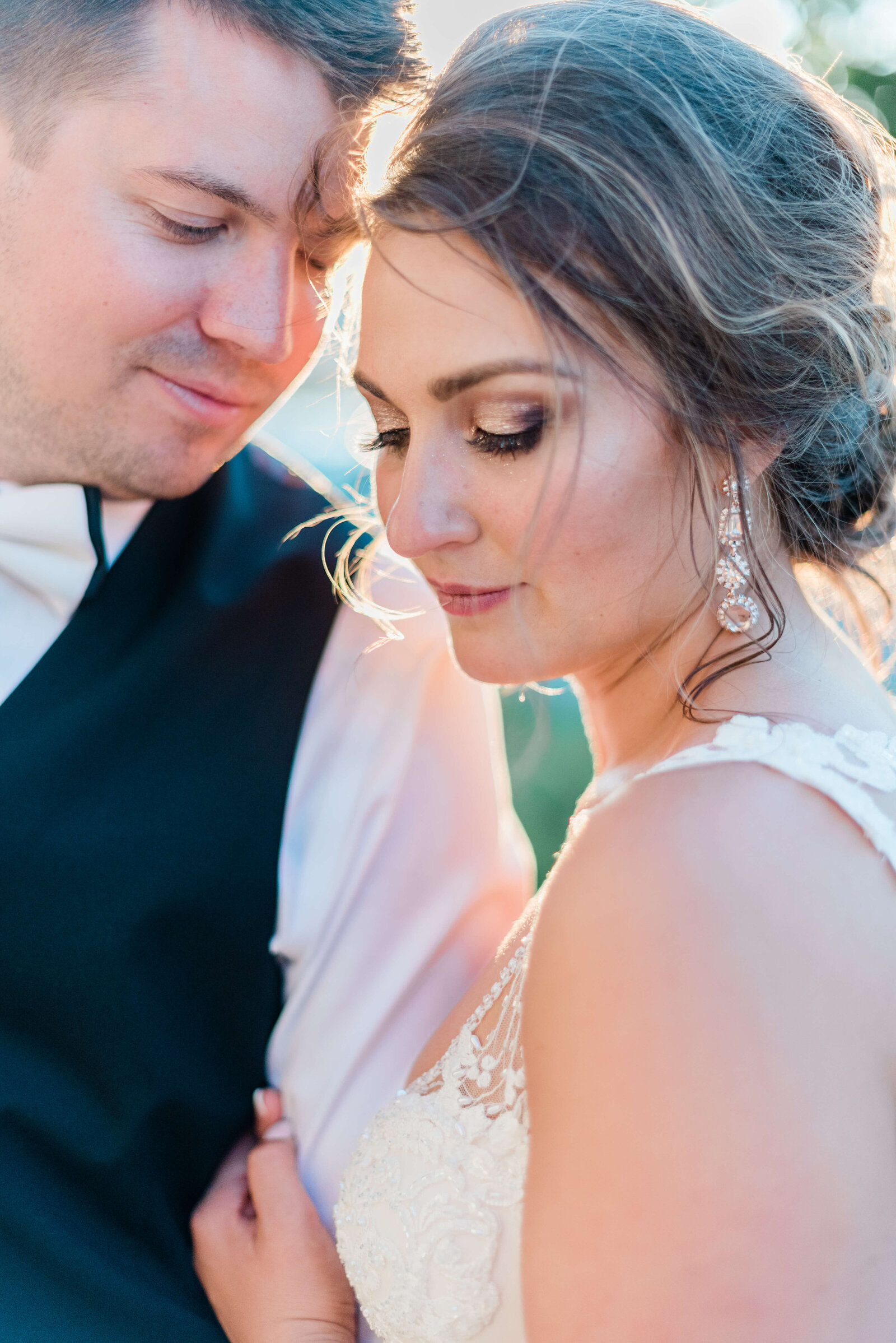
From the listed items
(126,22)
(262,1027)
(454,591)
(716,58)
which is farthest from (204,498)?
(716,58)

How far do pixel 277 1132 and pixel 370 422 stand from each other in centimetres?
111

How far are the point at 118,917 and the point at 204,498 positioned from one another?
726 millimetres

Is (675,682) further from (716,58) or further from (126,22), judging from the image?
(126,22)

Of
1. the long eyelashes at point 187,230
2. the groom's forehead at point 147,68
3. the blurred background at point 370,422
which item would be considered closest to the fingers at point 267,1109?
the blurred background at point 370,422

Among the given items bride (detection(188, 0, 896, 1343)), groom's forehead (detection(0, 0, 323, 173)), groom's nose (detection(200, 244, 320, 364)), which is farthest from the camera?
groom's nose (detection(200, 244, 320, 364))

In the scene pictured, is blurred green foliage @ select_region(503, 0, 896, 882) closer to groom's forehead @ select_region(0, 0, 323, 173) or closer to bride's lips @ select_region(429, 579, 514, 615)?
bride's lips @ select_region(429, 579, 514, 615)

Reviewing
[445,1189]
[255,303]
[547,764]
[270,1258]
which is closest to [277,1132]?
[270,1258]

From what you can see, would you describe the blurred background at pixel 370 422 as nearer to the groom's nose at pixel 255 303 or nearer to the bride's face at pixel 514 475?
the groom's nose at pixel 255 303

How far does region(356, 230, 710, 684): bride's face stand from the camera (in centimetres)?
134

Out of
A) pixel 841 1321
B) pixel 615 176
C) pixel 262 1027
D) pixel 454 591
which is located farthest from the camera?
pixel 262 1027

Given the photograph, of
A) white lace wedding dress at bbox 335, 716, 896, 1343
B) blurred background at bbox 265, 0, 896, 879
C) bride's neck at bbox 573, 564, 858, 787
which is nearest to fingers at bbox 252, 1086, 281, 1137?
white lace wedding dress at bbox 335, 716, 896, 1343

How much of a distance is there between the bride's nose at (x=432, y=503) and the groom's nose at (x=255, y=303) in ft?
1.47

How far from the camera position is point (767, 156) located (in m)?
1.41

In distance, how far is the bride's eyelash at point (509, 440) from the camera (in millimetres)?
1379
